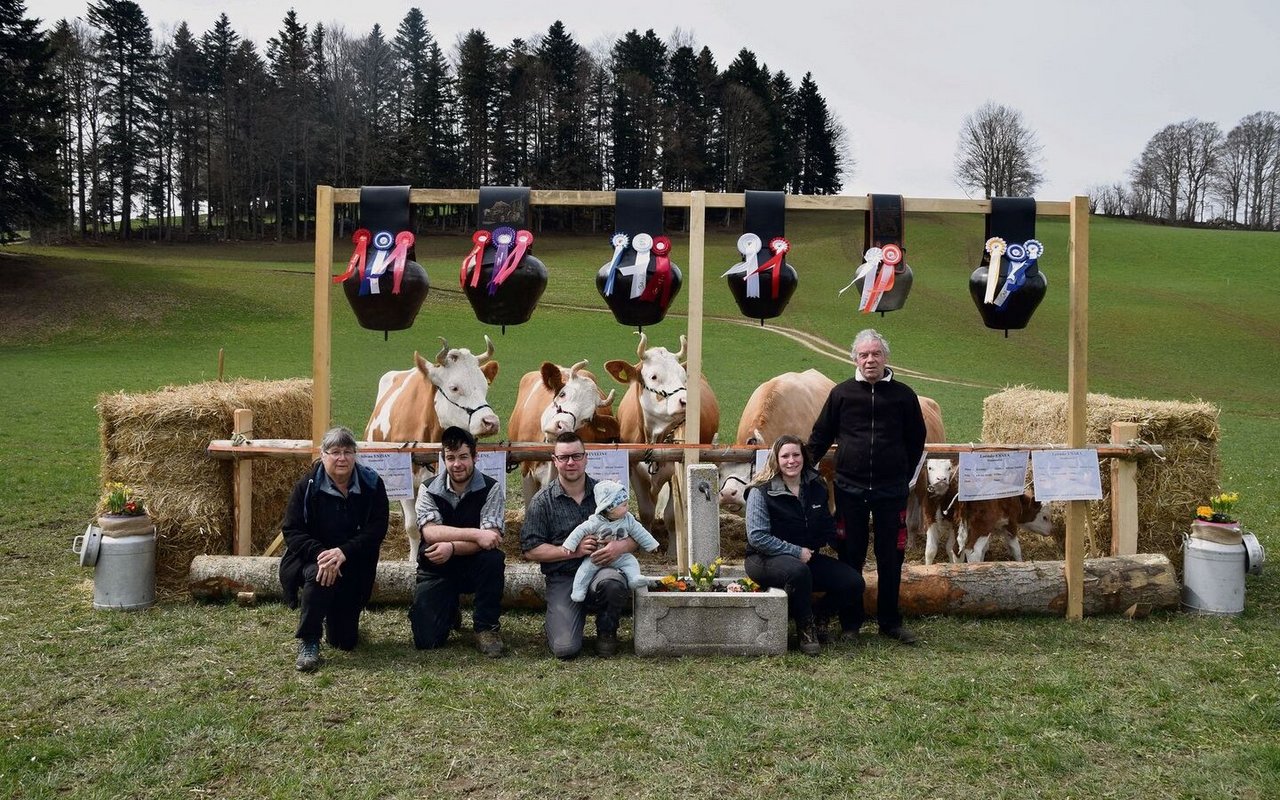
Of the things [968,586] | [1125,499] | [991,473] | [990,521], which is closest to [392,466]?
[968,586]

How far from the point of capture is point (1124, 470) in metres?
6.70

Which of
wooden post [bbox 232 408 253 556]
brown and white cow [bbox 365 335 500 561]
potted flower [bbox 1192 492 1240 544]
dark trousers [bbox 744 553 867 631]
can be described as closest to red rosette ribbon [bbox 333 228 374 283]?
brown and white cow [bbox 365 335 500 561]

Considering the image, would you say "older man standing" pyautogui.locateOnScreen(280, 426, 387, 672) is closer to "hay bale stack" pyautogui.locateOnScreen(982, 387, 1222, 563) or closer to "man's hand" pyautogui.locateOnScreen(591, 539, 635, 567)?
"man's hand" pyautogui.locateOnScreen(591, 539, 635, 567)

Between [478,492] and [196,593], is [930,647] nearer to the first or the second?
[478,492]

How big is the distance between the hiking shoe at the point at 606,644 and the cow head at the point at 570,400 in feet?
6.96

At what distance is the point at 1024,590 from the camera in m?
6.09

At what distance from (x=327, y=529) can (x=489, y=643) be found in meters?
1.15

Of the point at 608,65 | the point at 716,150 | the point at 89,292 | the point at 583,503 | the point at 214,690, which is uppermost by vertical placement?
the point at 608,65

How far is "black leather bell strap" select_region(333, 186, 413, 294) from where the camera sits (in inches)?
227

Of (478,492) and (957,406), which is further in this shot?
(957,406)

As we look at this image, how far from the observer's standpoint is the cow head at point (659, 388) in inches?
295

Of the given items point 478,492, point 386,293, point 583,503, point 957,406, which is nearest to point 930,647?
point 583,503

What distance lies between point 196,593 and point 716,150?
57231mm

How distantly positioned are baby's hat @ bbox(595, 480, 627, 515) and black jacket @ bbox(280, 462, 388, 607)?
126 centimetres
